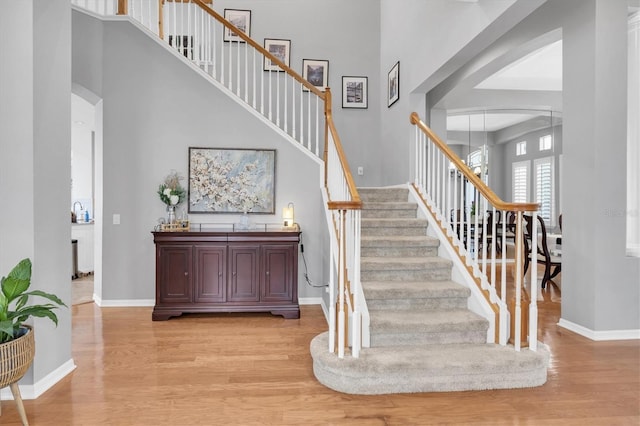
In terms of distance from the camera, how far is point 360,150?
250 inches

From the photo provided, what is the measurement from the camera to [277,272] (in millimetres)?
4398

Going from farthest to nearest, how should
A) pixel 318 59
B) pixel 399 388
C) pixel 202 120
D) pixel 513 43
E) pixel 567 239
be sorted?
1. pixel 318 59
2. pixel 202 120
3. pixel 513 43
4. pixel 567 239
5. pixel 399 388

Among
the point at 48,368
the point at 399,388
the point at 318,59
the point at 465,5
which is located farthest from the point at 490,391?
the point at 318,59

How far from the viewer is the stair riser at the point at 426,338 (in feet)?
9.59

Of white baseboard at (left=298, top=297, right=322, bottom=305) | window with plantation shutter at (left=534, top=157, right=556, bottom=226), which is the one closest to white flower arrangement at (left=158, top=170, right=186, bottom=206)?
white baseboard at (left=298, top=297, right=322, bottom=305)

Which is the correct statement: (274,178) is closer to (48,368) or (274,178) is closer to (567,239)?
(48,368)

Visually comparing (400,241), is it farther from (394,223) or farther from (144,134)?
(144,134)

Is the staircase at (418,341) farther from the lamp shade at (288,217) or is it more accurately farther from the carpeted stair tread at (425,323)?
the lamp shade at (288,217)

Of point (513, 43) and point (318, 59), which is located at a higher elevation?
point (318, 59)

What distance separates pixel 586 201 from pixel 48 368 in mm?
4751

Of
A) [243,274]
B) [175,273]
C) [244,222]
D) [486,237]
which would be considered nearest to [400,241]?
[486,237]

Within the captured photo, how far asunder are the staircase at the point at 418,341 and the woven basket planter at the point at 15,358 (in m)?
1.76

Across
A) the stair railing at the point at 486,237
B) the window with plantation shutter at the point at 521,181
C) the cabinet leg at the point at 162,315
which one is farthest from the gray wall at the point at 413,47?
the window with plantation shutter at the point at 521,181

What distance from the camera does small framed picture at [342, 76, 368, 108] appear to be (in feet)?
20.8
